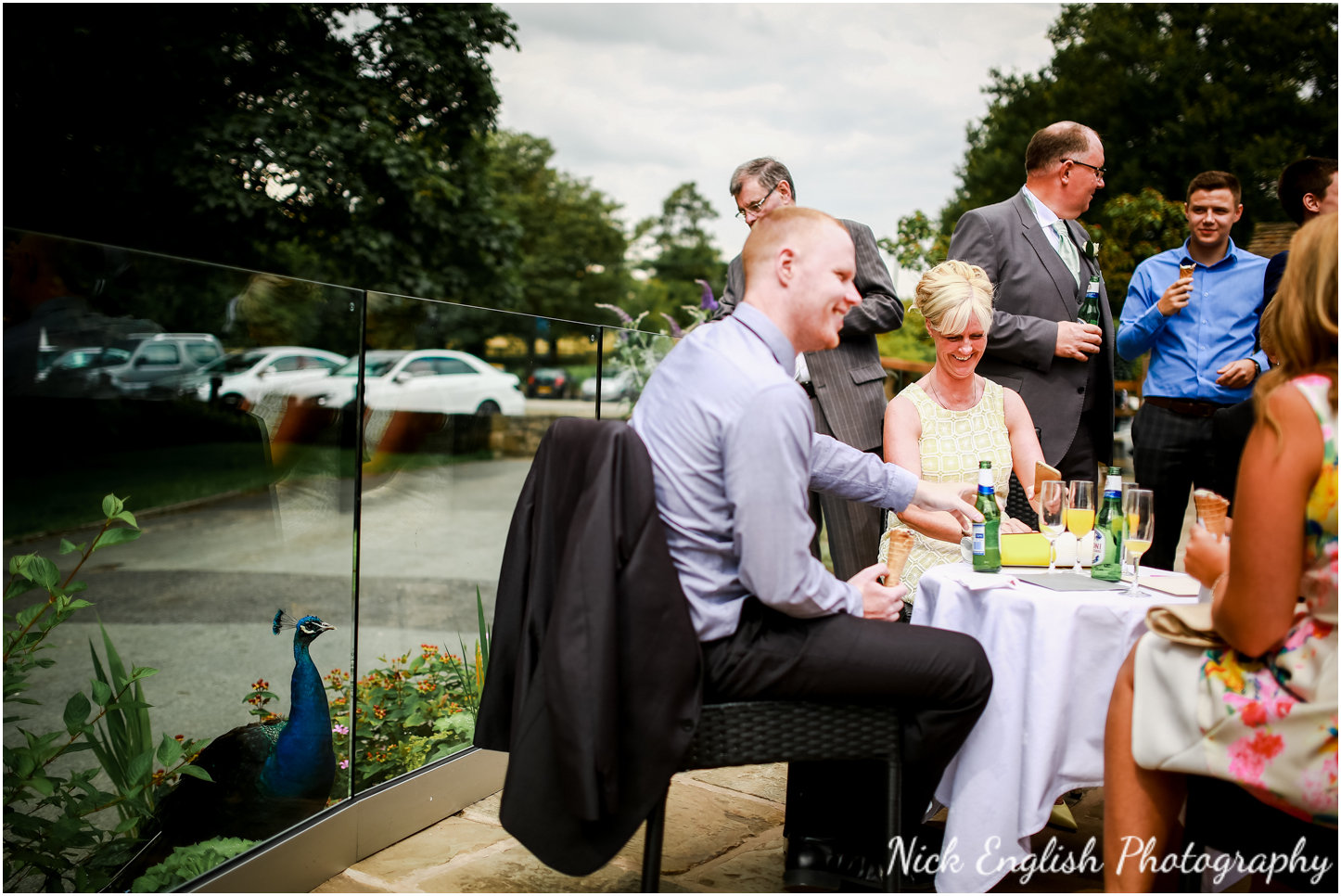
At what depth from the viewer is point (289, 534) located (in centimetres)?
316

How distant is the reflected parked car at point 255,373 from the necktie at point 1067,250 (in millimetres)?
2616

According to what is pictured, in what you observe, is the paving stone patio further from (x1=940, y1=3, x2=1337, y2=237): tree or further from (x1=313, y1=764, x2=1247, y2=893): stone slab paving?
(x1=940, y1=3, x2=1337, y2=237): tree

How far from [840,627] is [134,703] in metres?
1.81

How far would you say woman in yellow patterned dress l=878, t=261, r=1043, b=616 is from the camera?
277cm

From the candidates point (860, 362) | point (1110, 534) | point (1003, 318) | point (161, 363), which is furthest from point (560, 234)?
point (1110, 534)

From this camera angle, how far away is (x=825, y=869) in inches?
91.2

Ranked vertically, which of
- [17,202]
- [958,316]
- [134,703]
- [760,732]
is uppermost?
[17,202]

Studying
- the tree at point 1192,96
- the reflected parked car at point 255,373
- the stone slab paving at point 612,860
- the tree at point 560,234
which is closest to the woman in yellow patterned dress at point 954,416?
the stone slab paving at point 612,860

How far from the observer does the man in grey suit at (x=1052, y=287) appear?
3.34 meters

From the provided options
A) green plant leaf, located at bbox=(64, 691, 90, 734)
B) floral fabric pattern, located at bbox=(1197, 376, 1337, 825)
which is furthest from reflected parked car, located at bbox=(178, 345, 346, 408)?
floral fabric pattern, located at bbox=(1197, 376, 1337, 825)

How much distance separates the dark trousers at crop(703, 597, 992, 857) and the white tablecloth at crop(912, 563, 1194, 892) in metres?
0.08

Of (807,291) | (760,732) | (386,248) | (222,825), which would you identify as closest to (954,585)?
(760,732)

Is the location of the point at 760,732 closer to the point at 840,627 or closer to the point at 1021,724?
the point at 840,627

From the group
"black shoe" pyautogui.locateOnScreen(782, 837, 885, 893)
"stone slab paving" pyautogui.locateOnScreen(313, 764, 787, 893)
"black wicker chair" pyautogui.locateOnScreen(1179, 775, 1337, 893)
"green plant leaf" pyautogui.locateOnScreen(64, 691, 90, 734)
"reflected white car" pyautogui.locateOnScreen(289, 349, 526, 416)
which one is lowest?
"stone slab paving" pyautogui.locateOnScreen(313, 764, 787, 893)
